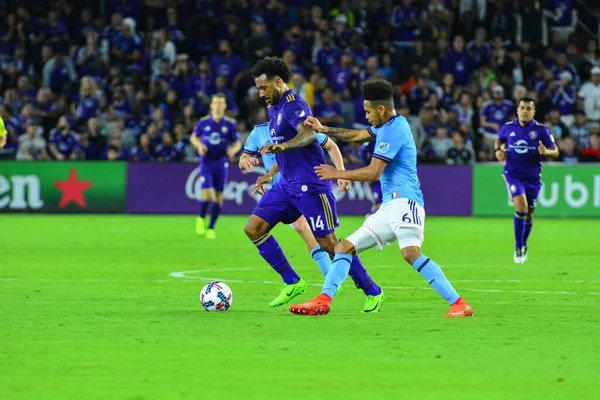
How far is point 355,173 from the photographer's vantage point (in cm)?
997

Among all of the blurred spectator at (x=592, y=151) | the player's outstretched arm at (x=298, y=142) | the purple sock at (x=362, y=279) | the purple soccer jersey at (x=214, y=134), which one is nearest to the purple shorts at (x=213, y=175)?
the purple soccer jersey at (x=214, y=134)

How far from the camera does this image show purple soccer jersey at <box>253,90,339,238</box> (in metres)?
11.0

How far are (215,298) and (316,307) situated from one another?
3.22ft

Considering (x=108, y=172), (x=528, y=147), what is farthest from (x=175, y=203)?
(x=528, y=147)

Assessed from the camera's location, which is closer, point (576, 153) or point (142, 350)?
point (142, 350)

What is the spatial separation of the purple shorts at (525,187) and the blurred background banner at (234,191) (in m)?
10.4

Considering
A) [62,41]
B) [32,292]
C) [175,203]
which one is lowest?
[175,203]

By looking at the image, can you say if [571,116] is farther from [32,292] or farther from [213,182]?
[32,292]

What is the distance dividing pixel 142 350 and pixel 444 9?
2563cm

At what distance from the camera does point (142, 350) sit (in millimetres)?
8172

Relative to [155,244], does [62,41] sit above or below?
above

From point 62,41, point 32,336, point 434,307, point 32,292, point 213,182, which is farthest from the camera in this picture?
A: point 62,41

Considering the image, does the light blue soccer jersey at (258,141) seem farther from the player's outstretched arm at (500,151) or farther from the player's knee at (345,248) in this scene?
the player's outstretched arm at (500,151)

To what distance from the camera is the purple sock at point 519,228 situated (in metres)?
17.3
